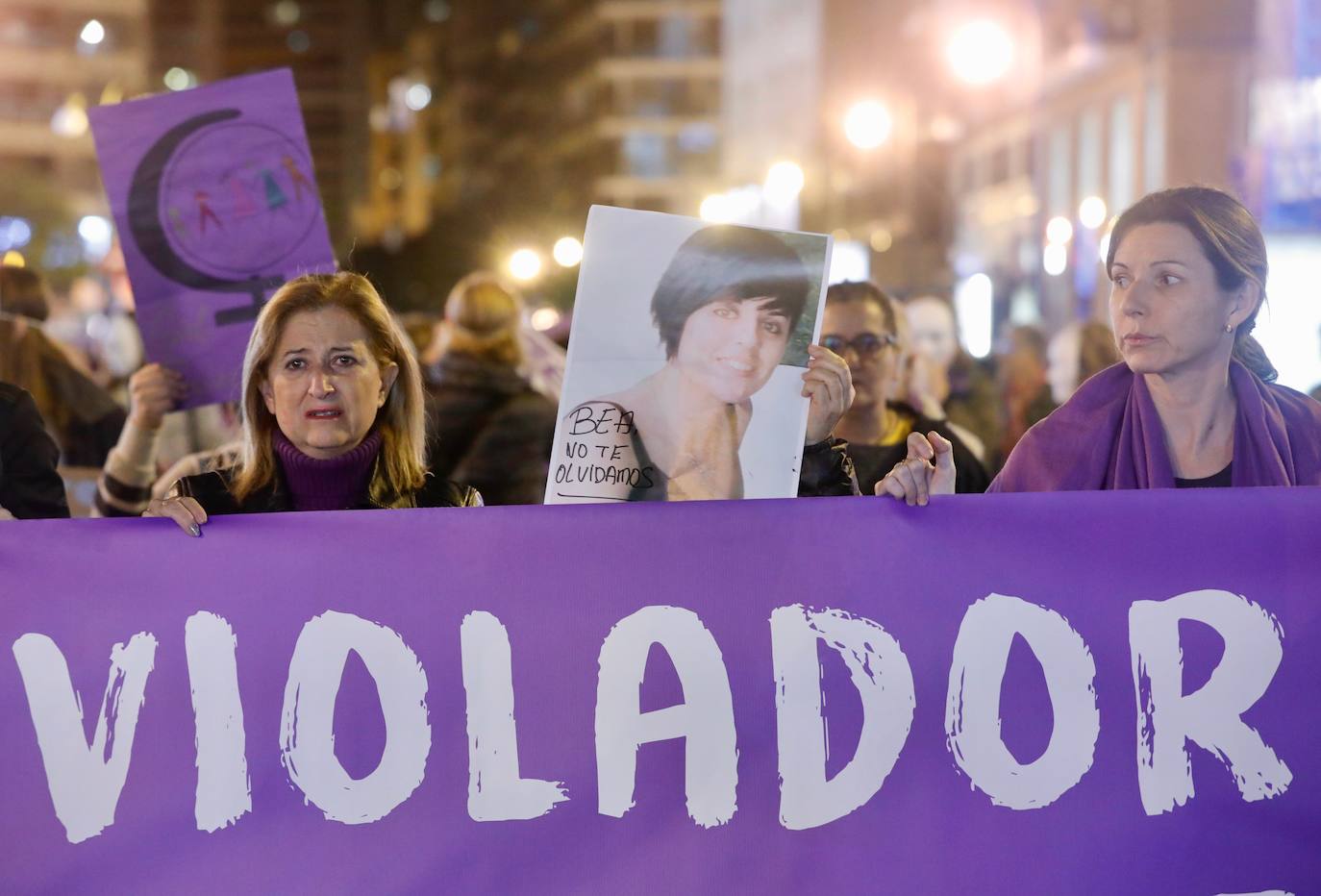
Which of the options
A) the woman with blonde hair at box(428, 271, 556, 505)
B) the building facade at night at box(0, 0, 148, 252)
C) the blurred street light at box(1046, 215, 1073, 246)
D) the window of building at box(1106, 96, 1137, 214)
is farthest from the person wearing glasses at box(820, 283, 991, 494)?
the building facade at night at box(0, 0, 148, 252)

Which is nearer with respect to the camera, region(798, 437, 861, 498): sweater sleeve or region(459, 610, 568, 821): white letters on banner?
region(459, 610, 568, 821): white letters on banner

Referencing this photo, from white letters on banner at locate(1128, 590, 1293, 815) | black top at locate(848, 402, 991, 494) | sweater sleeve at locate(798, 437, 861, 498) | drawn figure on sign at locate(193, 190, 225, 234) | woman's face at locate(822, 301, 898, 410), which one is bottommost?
white letters on banner at locate(1128, 590, 1293, 815)

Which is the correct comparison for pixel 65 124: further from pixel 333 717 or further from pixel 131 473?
pixel 333 717

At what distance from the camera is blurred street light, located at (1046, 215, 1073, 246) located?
33.8 m

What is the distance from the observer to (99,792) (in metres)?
3.38

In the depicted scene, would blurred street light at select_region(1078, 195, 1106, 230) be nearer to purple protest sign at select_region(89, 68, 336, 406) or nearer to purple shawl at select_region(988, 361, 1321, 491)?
purple protest sign at select_region(89, 68, 336, 406)

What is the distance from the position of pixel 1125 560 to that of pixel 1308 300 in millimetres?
9200

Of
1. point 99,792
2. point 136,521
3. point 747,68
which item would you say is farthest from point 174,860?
point 747,68

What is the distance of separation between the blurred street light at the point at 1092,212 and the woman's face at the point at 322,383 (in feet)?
93.3

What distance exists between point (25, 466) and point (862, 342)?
2225mm

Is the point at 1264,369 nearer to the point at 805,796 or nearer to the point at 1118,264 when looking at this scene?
the point at 1118,264

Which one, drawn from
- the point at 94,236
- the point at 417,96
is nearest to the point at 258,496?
the point at 94,236

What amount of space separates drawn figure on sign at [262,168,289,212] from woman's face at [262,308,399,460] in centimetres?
136

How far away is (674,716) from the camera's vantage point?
11.2 ft
